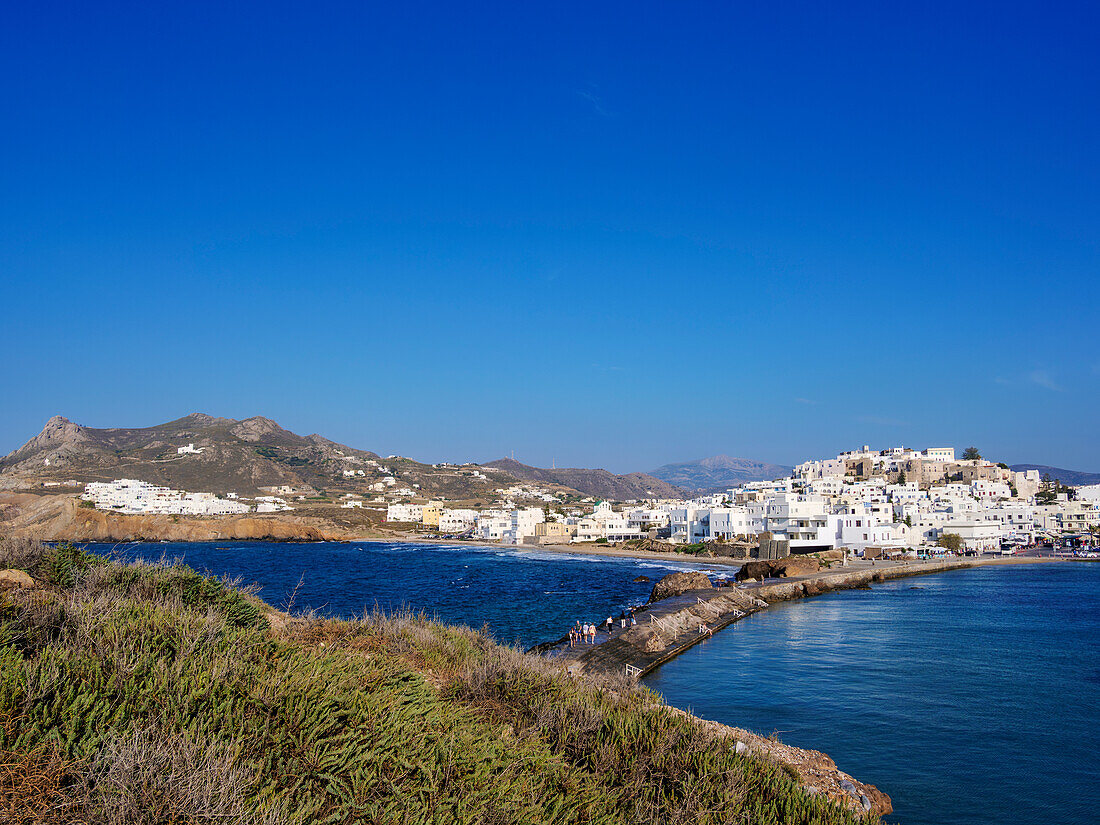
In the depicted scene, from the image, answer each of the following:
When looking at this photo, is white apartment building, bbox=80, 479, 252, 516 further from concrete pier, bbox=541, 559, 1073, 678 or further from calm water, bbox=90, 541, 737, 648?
concrete pier, bbox=541, 559, 1073, 678

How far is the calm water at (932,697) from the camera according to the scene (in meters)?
13.2

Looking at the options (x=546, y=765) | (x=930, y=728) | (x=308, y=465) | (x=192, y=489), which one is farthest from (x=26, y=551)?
(x=308, y=465)

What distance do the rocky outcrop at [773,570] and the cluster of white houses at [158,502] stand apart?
3962 inches

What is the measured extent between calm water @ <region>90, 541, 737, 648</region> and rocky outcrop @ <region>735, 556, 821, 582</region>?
5.95 meters

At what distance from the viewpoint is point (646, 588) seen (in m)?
48.0

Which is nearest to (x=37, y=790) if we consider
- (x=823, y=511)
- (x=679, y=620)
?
(x=679, y=620)

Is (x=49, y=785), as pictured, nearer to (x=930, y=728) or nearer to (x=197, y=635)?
(x=197, y=635)

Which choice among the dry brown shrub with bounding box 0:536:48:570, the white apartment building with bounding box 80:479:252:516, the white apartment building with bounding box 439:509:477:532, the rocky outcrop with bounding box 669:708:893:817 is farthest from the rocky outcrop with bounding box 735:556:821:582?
the white apartment building with bounding box 80:479:252:516

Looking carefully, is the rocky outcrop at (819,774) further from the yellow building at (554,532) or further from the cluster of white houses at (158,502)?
the cluster of white houses at (158,502)

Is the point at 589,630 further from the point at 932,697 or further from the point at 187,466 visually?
the point at 187,466

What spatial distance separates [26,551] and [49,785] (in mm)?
7327

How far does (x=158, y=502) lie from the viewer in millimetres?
122250

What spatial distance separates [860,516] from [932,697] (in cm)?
5944

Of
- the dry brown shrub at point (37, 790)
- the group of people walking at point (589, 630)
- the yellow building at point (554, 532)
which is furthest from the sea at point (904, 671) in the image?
the yellow building at point (554, 532)
